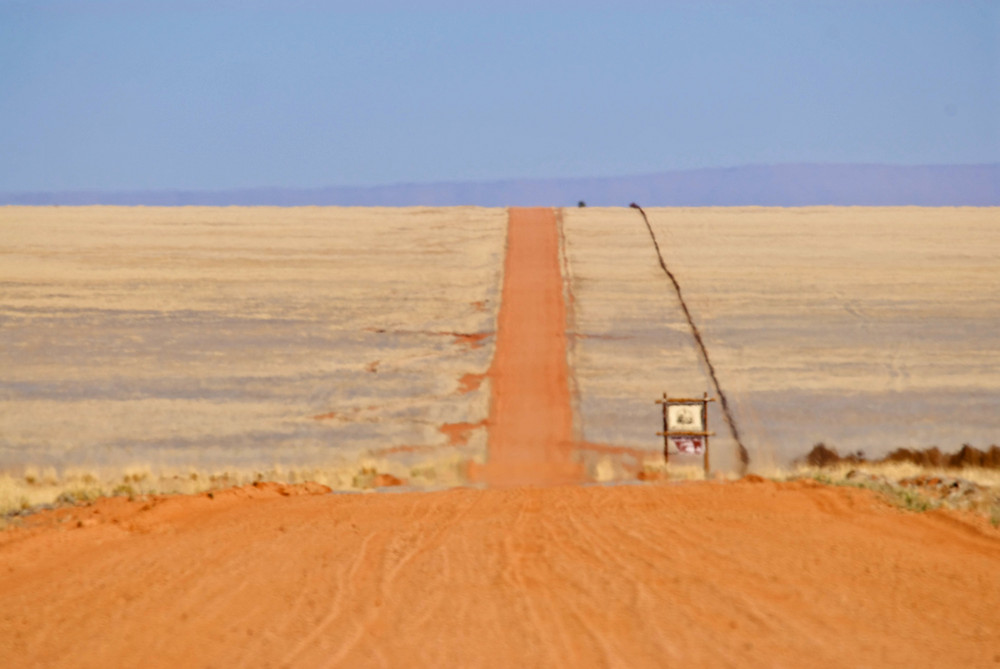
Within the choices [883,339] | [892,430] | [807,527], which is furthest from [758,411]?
[807,527]

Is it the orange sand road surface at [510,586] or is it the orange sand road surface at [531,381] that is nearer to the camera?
the orange sand road surface at [510,586]

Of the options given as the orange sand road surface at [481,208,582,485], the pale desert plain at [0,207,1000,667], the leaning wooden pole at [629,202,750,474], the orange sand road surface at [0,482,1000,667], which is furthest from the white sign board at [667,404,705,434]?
the orange sand road surface at [0,482,1000,667]

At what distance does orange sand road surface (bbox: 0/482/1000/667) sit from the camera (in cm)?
778

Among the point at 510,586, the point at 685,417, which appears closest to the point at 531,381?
the point at 685,417

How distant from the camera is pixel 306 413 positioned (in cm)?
2855

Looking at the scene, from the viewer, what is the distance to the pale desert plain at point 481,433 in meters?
8.51

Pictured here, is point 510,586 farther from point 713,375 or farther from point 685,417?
point 713,375

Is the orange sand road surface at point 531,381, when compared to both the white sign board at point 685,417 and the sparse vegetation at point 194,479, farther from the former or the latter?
the white sign board at point 685,417

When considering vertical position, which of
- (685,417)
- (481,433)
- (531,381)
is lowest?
(481,433)

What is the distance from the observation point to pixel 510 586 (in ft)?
31.2

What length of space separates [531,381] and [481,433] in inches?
194

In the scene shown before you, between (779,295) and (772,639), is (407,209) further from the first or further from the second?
(772,639)

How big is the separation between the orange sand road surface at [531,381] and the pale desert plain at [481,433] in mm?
136

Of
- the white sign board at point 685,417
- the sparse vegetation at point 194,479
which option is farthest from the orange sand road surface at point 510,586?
the white sign board at point 685,417
